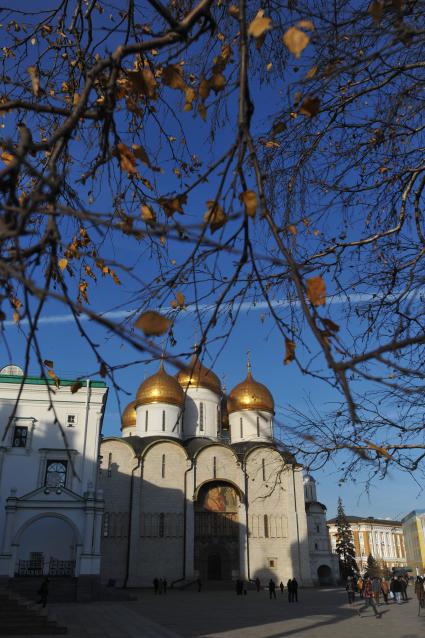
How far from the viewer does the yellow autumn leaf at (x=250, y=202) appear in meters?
2.45

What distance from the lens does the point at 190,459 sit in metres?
32.3

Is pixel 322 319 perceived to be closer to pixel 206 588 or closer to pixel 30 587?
pixel 30 587

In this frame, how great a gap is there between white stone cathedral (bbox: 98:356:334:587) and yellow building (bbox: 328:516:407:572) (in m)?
37.9

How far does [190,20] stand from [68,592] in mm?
20158

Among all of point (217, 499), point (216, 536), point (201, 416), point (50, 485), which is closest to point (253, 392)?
point (201, 416)

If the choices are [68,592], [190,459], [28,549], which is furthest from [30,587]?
[190,459]

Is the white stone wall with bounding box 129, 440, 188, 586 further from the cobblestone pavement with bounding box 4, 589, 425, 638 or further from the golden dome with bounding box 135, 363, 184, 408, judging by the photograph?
the cobblestone pavement with bounding box 4, 589, 425, 638

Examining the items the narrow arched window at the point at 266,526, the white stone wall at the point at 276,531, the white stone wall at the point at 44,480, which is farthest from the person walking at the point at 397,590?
the white stone wall at the point at 44,480

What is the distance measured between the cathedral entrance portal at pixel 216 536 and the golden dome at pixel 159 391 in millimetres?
5871

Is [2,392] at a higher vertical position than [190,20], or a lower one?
higher

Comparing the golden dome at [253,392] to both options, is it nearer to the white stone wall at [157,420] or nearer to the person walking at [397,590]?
the white stone wall at [157,420]

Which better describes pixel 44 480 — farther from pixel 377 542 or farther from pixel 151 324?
pixel 377 542

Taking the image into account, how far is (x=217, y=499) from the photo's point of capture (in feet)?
105

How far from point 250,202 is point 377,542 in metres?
75.3
